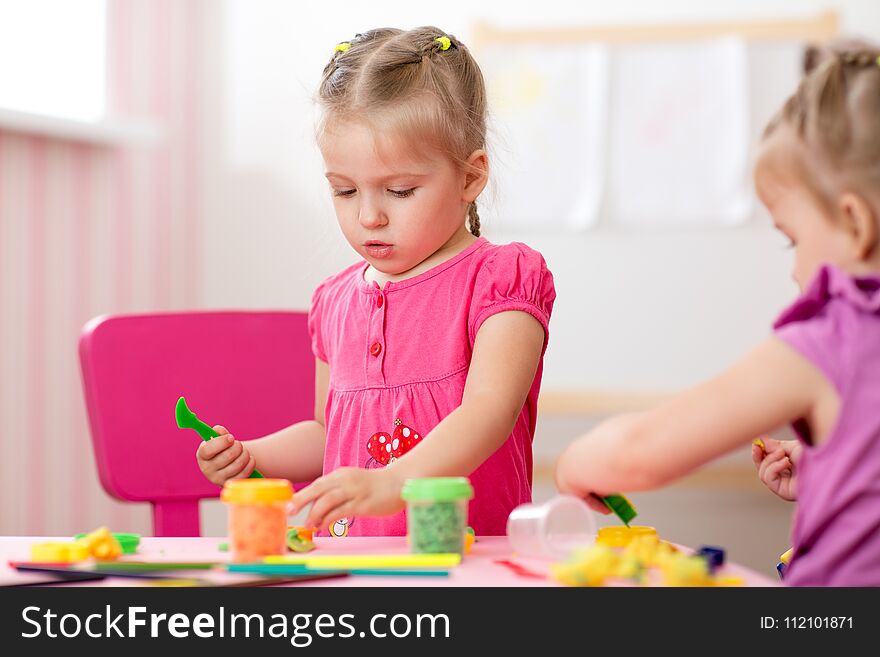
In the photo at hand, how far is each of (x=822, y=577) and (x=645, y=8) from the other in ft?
6.68

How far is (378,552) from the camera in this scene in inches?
29.9

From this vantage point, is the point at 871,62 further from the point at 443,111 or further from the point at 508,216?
the point at 508,216

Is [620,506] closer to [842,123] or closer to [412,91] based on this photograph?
[842,123]

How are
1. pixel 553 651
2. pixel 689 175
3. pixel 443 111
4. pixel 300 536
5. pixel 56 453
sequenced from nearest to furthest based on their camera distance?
pixel 553 651, pixel 300 536, pixel 443 111, pixel 56 453, pixel 689 175

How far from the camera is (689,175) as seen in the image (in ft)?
8.01

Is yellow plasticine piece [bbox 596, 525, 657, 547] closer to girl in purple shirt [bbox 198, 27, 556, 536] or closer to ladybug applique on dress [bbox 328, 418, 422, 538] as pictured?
girl in purple shirt [bbox 198, 27, 556, 536]

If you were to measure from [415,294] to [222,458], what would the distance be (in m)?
0.27

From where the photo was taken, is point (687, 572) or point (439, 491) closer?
point (687, 572)

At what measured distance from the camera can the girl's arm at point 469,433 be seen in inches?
30.7

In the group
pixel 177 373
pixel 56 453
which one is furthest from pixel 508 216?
pixel 177 373

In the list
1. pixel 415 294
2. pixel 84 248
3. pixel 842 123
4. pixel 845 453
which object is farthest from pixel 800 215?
pixel 84 248

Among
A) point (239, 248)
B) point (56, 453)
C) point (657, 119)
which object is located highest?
point (657, 119)

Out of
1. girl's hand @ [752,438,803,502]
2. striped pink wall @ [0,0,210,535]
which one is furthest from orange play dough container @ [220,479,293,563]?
striped pink wall @ [0,0,210,535]

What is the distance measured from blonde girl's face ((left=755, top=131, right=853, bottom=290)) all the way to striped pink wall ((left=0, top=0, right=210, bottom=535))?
155 cm
